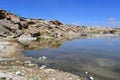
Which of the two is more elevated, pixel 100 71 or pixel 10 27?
pixel 10 27

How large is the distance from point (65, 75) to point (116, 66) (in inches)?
357

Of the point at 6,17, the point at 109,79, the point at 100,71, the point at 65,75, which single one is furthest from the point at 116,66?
the point at 6,17

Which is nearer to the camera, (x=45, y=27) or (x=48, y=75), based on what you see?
(x=48, y=75)

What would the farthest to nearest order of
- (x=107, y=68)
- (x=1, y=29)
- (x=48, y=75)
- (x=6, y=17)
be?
(x=6, y=17), (x=1, y=29), (x=107, y=68), (x=48, y=75)

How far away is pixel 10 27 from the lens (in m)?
82.9

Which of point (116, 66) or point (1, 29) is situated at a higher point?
point (1, 29)

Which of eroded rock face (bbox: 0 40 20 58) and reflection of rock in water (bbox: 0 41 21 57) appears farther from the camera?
reflection of rock in water (bbox: 0 41 21 57)

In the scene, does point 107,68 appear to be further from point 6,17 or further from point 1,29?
point 6,17

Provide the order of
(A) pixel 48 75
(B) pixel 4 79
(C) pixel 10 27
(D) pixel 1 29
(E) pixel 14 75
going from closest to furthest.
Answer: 1. (B) pixel 4 79
2. (E) pixel 14 75
3. (A) pixel 48 75
4. (D) pixel 1 29
5. (C) pixel 10 27

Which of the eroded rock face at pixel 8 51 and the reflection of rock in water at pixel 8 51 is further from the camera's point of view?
the reflection of rock in water at pixel 8 51

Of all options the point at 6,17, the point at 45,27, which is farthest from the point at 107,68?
the point at 45,27

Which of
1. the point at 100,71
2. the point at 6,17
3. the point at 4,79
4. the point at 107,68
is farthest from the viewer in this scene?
the point at 6,17

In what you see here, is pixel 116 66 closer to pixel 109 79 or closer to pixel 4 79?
pixel 109 79

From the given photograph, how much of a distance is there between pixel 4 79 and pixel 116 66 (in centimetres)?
1531
